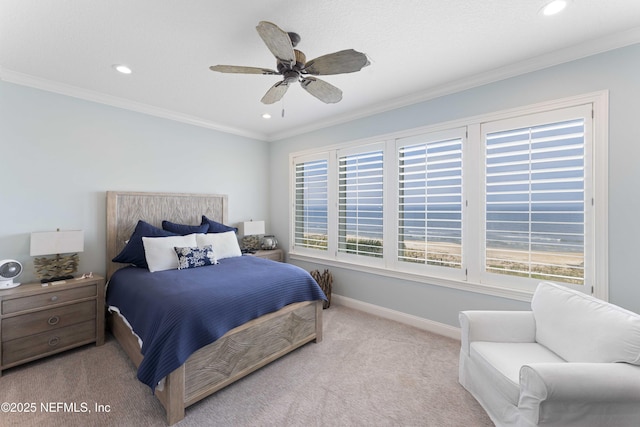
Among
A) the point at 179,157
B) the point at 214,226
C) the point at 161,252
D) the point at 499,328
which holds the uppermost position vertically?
the point at 179,157

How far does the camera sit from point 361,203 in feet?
11.9

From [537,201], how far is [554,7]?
1.45 meters

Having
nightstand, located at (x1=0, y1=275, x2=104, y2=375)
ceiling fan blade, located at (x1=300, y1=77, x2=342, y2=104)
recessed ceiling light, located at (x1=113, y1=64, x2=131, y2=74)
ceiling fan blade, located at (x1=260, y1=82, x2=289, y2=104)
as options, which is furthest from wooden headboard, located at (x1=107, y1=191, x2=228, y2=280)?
ceiling fan blade, located at (x1=300, y1=77, x2=342, y2=104)

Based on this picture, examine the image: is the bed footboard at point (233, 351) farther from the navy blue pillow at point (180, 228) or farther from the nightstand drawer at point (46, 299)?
the navy blue pillow at point (180, 228)

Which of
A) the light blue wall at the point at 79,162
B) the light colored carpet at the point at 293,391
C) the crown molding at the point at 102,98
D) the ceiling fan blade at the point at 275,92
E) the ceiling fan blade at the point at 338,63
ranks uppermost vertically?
the crown molding at the point at 102,98

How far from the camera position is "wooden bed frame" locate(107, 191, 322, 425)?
1.81 metres

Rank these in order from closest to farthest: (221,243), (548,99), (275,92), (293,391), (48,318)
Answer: (293,391)
(275,92)
(548,99)
(48,318)
(221,243)

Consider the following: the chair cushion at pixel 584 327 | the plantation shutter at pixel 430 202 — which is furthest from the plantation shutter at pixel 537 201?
the chair cushion at pixel 584 327

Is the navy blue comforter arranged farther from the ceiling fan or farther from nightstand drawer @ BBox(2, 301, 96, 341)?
the ceiling fan

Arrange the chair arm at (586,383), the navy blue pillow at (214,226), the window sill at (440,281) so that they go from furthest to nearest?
1. the navy blue pillow at (214,226)
2. the window sill at (440,281)
3. the chair arm at (586,383)

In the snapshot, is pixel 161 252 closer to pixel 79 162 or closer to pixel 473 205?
pixel 79 162

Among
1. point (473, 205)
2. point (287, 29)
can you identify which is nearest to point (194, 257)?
point (287, 29)

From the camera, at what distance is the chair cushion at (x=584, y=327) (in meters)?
1.39

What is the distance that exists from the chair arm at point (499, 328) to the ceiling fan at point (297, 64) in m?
1.99
